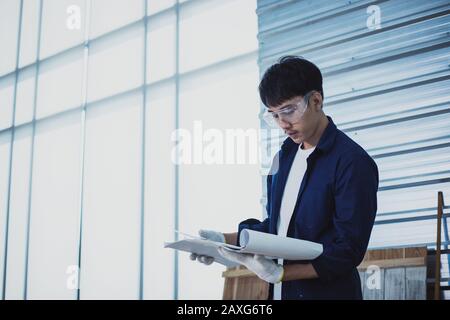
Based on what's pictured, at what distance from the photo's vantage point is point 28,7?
684 cm

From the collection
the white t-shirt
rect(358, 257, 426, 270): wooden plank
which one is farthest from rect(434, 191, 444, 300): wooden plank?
the white t-shirt

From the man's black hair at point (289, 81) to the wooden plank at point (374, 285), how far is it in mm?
1739

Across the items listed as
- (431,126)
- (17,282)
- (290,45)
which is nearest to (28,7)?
(17,282)

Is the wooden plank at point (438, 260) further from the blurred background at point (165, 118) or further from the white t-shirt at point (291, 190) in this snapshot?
the white t-shirt at point (291, 190)

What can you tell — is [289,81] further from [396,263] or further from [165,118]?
[165,118]

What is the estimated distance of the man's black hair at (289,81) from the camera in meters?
1.90

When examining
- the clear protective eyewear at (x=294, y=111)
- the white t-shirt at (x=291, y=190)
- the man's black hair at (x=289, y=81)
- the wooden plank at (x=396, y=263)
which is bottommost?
the wooden plank at (x=396, y=263)

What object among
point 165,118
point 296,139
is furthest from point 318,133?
point 165,118

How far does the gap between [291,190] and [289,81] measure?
385mm

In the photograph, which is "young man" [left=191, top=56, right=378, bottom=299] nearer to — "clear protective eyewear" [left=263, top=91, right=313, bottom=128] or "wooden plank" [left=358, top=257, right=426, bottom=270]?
"clear protective eyewear" [left=263, top=91, right=313, bottom=128]

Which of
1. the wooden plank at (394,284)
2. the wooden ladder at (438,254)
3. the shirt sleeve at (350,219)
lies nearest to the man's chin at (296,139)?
the shirt sleeve at (350,219)

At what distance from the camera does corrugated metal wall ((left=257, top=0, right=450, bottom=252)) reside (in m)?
3.50

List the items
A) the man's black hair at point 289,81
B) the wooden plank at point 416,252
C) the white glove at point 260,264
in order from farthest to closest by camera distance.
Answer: the wooden plank at point 416,252 < the man's black hair at point 289,81 < the white glove at point 260,264

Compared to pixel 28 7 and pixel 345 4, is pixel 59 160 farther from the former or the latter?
pixel 345 4
